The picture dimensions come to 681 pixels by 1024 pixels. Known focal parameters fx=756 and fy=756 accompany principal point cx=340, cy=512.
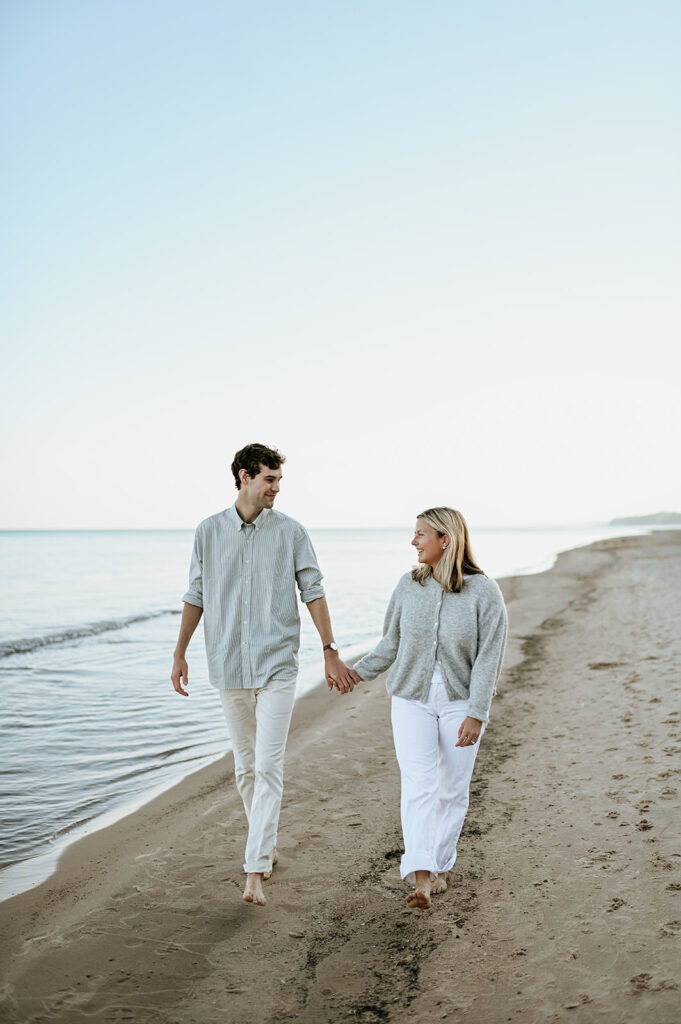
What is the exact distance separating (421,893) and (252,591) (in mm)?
1639

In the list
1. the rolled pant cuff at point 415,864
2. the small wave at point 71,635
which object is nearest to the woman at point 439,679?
the rolled pant cuff at point 415,864

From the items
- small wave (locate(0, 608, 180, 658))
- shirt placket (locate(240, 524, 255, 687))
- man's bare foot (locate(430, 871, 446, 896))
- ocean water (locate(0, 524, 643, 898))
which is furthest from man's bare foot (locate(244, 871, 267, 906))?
small wave (locate(0, 608, 180, 658))

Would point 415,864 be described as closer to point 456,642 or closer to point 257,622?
point 456,642

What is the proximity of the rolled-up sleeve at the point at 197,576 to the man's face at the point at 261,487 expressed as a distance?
0.35 metres

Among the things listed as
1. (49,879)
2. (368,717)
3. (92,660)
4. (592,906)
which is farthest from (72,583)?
(592,906)

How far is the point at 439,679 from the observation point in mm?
3637

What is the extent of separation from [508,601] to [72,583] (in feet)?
66.7

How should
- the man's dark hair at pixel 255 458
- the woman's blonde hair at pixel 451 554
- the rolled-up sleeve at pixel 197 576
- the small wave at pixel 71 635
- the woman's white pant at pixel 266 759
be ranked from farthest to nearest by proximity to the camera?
1. the small wave at pixel 71 635
2. the rolled-up sleeve at pixel 197 576
3. the man's dark hair at pixel 255 458
4. the woman's white pant at pixel 266 759
5. the woman's blonde hair at pixel 451 554

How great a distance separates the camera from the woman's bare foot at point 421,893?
11.6ft

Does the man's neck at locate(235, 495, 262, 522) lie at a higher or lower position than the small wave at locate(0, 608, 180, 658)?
higher

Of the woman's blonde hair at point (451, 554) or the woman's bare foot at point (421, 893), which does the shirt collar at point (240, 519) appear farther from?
the woman's bare foot at point (421, 893)

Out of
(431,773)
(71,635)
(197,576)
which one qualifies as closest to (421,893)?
(431,773)

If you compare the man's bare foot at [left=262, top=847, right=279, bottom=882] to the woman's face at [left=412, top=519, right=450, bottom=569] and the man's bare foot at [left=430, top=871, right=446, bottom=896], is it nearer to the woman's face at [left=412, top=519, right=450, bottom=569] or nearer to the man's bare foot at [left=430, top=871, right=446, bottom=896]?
the man's bare foot at [left=430, top=871, right=446, bottom=896]

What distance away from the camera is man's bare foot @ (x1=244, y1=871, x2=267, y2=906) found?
3.69 m
